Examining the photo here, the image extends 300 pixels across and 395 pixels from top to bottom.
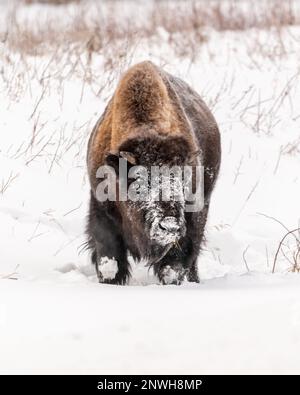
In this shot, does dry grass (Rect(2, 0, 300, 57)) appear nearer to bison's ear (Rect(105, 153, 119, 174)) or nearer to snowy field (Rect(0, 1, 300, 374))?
snowy field (Rect(0, 1, 300, 374))

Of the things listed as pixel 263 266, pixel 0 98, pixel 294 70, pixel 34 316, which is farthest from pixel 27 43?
pixel 34 316

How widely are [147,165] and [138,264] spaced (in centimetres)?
→ 152

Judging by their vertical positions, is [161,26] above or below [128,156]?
above

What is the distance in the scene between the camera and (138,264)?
5664mm

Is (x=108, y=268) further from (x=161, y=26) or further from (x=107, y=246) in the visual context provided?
(x=161, y=26)

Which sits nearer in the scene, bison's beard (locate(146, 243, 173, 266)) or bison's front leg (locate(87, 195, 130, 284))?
bison's beard (locate(146, 243, 173, 266))

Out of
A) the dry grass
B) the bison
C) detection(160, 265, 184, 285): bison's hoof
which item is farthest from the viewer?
the dry grass

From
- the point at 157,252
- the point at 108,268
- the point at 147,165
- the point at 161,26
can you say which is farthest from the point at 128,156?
the point at 161,26

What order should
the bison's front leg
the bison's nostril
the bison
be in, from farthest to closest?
the bison's front leg, the bison, the bison's nostril

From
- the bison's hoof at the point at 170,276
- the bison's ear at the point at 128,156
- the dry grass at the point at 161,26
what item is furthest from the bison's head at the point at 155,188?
the dry grass at the point at 161,26

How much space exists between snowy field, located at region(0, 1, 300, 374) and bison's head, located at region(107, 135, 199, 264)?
12.5 inches

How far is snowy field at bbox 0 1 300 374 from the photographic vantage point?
3.03m

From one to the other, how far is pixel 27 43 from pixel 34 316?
663 centimetres

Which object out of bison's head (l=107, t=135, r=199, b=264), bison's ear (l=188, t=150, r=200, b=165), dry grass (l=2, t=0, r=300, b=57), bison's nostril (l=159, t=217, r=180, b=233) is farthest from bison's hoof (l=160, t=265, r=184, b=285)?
dry grass (l=2, t=0, r=300, b=57)
